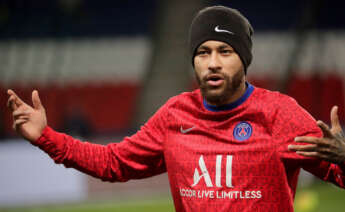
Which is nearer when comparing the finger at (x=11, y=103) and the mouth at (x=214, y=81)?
the mouth at (x=214, y=81)

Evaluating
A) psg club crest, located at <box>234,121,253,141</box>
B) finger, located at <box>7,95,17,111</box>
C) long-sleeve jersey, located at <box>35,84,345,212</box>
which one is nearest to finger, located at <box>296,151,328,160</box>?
long-sleeve jersey, located at <box>35,84,345,212</box>

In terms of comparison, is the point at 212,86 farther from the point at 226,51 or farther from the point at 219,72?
the point at 226,51

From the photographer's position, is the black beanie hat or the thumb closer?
the black beanie hat

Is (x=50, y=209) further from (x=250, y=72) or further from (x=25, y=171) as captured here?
(x=250, y=72)

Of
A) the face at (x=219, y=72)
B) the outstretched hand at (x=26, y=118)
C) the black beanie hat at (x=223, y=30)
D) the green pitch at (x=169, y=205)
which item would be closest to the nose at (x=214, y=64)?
the face at (x=219, y=72)

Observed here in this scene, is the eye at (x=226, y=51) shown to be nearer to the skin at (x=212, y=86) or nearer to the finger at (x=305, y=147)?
the skin at (x=212, y=86)

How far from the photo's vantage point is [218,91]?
145 inches

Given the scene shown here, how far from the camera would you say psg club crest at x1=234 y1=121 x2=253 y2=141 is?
365 cm

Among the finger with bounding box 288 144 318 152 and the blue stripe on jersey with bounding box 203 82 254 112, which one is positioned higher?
the blue stripe on jersey with bounding box 203 82 254 112

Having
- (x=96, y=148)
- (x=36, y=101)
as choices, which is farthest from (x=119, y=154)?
(x=36, y=101)

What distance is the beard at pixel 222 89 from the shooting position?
12.1ft

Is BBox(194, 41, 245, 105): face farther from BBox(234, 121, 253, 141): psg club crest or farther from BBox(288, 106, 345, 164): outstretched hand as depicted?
BBox(288, 106, 345, 164): outstretched hand

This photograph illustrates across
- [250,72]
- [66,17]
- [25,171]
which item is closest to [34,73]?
[66,17]

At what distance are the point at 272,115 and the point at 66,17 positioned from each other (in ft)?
68.0
